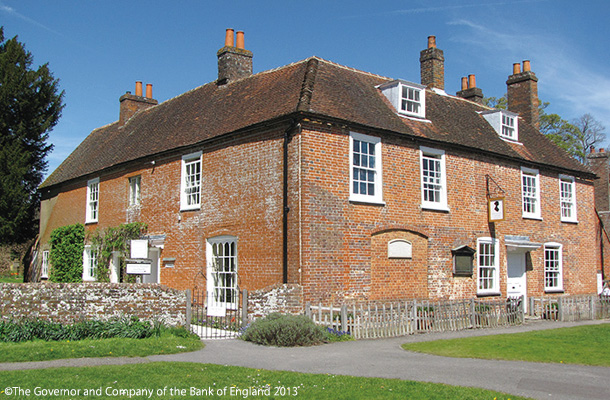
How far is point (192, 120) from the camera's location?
21891mm

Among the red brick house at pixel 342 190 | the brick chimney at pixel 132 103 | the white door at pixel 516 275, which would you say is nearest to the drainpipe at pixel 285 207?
the red brick house at pixel 342 190

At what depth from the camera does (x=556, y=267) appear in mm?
23922

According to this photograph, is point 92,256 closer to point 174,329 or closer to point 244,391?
point 174,329

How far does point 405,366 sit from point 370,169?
8.25 meters

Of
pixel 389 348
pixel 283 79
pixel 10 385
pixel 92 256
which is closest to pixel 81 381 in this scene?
pixel 10 385

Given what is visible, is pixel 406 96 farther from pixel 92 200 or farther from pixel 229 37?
pixel 92 200

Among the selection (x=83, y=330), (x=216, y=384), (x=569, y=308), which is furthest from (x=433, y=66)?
(x=216, y=384)

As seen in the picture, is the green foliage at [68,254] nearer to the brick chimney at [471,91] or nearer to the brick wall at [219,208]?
the brick wall at [219,208]

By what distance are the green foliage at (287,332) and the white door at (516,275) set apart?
1087 centimetres

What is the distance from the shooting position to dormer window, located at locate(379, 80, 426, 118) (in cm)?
1998

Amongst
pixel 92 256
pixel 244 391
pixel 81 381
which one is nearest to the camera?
pixel 244 391

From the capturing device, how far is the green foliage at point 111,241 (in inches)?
883

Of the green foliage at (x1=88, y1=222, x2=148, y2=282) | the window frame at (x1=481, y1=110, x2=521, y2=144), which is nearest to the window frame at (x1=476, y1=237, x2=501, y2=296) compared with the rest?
the window frame at (x1=481, y1=110, x2=521, y2=144)

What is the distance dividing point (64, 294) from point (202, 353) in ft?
12.1
